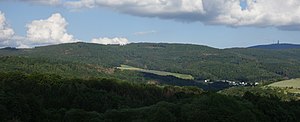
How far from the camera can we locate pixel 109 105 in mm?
105375

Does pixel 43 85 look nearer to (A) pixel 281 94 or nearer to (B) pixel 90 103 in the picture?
(B) pixel 90 103

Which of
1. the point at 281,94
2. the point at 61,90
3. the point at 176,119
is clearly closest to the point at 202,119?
the point at 176,119

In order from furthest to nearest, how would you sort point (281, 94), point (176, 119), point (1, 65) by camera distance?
point (1, 65) < point (281, 94) < point (176, 119)

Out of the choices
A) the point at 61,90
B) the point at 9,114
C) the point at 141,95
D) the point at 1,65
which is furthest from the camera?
the point at 1,65

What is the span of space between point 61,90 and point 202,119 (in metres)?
59.0

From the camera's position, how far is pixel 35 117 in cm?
6300

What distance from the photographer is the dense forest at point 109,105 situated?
62.6 meters

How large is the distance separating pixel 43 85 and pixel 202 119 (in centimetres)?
6498

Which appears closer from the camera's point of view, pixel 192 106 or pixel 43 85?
pixel 192 106

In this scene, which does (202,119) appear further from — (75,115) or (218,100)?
(75,115)

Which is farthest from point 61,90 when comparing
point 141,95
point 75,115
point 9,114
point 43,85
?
point 9,114

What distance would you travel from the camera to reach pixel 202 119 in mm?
61938

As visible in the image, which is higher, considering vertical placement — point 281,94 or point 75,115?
point 75,115

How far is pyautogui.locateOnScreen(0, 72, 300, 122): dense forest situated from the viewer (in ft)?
205
